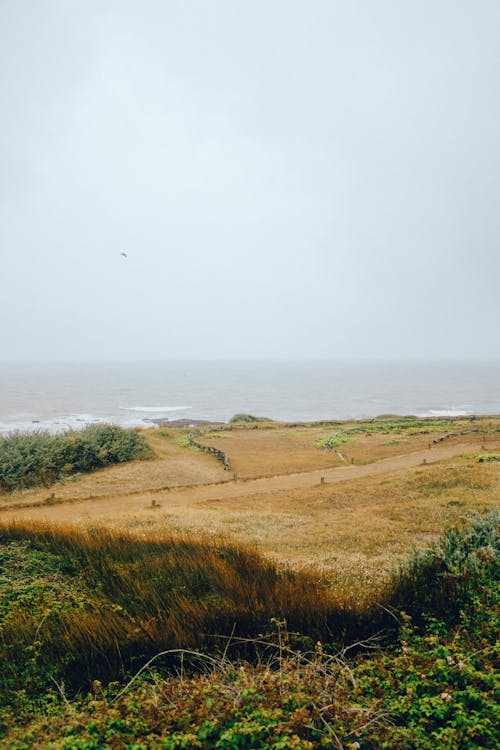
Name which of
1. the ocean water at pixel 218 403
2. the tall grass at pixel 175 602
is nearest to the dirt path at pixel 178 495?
the tall grass at pixel 175 602

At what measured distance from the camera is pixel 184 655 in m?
5.44

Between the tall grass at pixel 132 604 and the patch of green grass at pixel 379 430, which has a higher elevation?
the tall grass at pixel 132 604

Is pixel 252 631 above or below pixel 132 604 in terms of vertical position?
above

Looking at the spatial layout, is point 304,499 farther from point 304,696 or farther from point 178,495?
point 304,696

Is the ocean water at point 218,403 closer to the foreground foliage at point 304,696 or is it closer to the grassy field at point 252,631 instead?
the grassy field at point 252,631

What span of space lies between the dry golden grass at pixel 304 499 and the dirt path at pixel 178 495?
0.15ft

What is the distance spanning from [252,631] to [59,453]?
19041 mm

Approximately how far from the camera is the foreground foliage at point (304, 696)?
3916 mm

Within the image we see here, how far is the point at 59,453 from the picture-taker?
22.2m

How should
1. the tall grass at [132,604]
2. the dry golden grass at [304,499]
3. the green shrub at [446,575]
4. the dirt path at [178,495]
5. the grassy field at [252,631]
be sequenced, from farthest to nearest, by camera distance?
A: 1. the dirt path at [178,495]
2. the dry golden grass at [304,499]
3. the green shrub at [446,575]
4. the tall grass at [132,604]
5. the grassy field at [252,631]

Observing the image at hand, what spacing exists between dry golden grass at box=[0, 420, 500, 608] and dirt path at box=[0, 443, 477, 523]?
5cm

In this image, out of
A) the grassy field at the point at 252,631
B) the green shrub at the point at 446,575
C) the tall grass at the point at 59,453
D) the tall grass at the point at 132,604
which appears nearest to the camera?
the grassy field at the point at 252,631

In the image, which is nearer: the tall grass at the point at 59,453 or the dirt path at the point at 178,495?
the dirt path at the point at 178,495

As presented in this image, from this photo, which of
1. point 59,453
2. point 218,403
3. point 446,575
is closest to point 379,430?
point 59,453
